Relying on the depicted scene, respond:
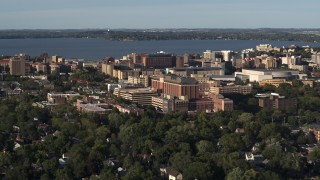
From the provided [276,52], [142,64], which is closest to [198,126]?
[142,64]

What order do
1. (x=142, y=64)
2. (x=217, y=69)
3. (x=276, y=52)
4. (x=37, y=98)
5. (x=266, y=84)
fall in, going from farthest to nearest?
(x=276, y=52)
(x=142, y=64)
(x=217, y=69)
(x=266, y=84)
(x=37, y=98)

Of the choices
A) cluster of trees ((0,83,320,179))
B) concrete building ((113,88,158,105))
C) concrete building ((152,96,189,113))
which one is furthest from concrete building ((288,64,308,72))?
cluster of trees ((0,83,320,179))

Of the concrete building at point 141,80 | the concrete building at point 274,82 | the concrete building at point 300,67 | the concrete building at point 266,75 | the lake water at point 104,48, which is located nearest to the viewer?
the concrete building at point 141,80

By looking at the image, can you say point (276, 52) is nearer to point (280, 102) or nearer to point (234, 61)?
point (234, 61)

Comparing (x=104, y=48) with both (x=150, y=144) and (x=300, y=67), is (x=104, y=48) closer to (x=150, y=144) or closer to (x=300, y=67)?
(x=300, y=67)

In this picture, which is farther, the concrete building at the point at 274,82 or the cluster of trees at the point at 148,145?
the concrete building at the point at 274,82

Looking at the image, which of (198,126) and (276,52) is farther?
(276,52)

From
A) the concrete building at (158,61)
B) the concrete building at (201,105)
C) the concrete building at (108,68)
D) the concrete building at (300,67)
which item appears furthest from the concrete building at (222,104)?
the concrete building at (158,61)

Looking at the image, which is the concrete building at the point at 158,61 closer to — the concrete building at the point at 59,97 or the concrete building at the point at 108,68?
the concrete building at the point at 108,68
